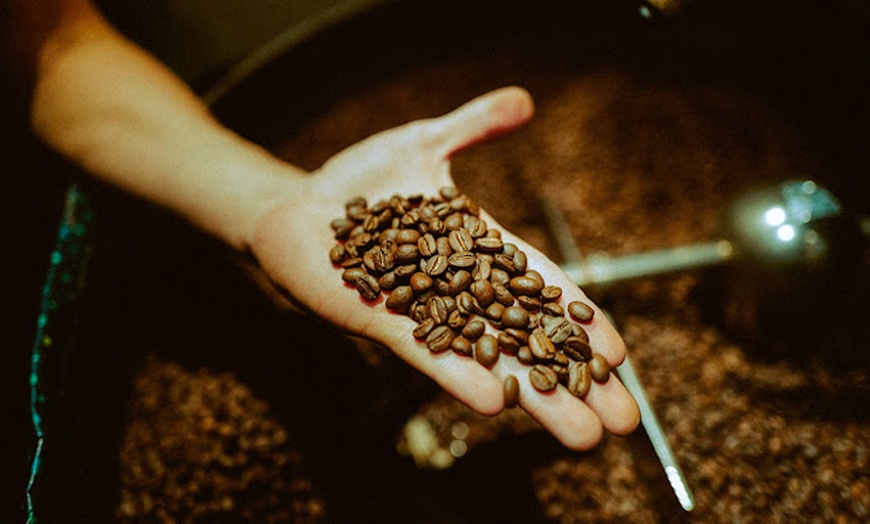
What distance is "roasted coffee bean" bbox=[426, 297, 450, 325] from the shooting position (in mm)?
1395

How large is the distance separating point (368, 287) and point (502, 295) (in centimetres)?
38

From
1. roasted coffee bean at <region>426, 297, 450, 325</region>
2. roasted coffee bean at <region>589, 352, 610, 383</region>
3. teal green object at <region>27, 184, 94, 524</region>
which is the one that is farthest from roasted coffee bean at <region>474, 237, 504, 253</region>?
teal green object at <region>27, 184, 94, 524</region>

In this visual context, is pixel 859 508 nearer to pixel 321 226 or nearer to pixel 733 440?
pixel 733 440

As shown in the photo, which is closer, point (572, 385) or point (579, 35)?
point (572, 385)

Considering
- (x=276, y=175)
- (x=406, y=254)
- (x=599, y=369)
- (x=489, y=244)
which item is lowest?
(x=599, y=369)

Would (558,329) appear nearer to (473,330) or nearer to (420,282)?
(473,330)

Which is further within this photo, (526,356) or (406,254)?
(406,254)

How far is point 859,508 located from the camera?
1671 mm

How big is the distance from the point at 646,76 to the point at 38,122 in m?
2.99

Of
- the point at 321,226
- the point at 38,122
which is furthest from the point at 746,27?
the point at 38,122

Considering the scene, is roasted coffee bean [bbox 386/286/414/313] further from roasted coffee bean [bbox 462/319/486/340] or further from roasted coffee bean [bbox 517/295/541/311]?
roasted coffee bean [bbox 517/295/541/311]

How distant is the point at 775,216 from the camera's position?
1.75 metres

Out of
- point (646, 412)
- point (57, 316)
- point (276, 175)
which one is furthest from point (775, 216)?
point (57, 316)

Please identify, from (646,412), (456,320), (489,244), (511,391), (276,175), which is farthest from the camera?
(276,175)
